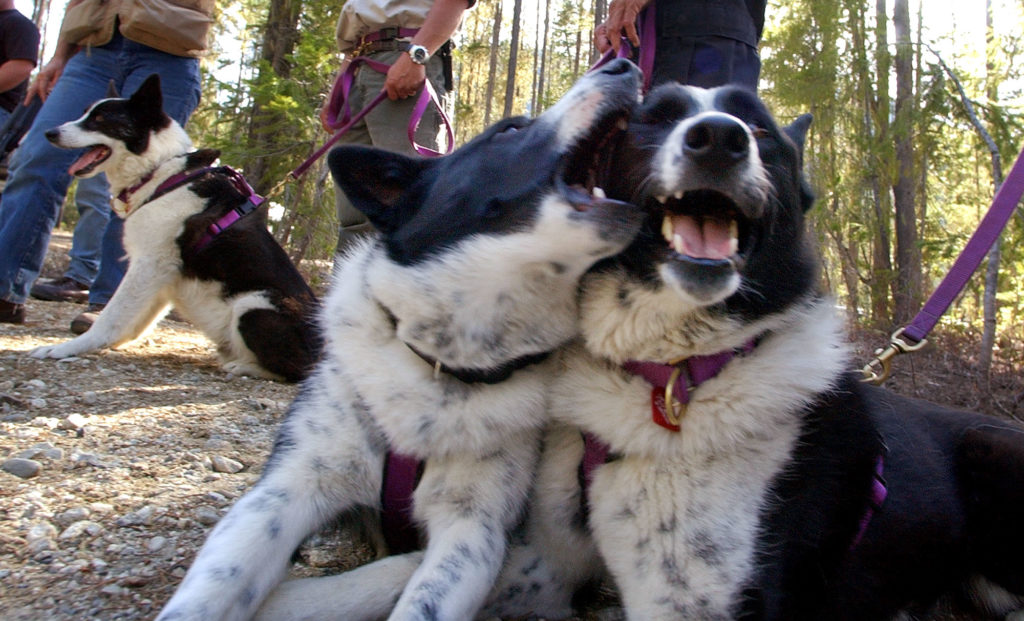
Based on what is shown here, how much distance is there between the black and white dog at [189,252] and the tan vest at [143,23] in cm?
35

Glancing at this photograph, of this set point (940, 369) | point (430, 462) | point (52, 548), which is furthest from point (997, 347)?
point (52, 548)

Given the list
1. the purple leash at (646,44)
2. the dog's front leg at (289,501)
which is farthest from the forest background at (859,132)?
the dog's front leg at (289,501)

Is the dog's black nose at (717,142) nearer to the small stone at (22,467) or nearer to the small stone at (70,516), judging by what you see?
the small stone at (70,516)

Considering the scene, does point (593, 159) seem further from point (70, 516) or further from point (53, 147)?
point (53, 147)

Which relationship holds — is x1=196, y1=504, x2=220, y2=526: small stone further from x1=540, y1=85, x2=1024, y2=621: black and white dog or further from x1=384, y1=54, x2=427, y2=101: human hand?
x1=384, y1=54, x2=427, y2=101: human hand

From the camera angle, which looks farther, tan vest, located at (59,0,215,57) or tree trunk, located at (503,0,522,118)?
tree trunk, located at (503,0,522,118)

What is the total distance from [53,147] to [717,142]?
4.48 meters

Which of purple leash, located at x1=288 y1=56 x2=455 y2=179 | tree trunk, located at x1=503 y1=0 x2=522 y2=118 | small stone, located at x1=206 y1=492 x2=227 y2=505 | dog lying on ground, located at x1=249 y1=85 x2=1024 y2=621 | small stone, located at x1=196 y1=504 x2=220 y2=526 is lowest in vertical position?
small stone, located at x1=196 y1=504 x2=220 y2=526

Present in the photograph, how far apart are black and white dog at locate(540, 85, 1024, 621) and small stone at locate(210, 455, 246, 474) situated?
4.30 ft

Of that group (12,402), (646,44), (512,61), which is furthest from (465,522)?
A: (512,61)

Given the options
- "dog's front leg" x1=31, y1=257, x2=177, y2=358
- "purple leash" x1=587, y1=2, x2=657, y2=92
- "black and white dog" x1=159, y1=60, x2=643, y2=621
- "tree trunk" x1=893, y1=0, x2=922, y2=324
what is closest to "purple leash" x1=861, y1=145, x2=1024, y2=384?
"black and white dog" x1=159, y1=60, x2=643, y2=621

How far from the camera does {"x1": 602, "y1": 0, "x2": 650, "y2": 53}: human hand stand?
8.98 ft

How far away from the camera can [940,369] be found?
5449mm

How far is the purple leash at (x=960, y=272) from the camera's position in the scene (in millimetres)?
2236
